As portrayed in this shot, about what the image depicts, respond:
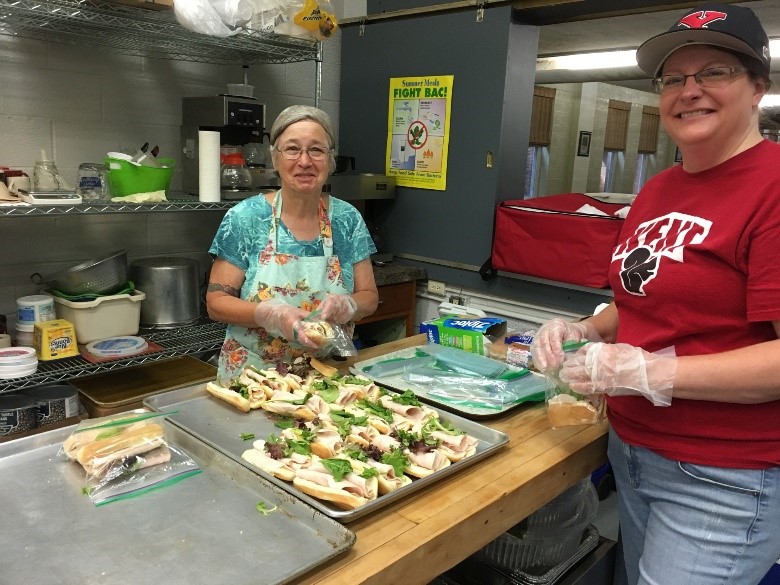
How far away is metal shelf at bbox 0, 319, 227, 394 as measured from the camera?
2.12m

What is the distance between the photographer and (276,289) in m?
1.90

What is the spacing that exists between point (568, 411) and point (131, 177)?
178 centimetres

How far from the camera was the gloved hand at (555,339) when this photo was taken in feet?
4.75

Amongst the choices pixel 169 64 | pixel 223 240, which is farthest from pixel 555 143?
pixel 223 240

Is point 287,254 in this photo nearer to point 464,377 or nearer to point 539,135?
point 464,377

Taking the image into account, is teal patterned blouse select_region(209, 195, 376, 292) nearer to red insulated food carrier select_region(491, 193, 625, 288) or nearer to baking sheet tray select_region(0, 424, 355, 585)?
baking sheet tray select_region(0, 424, 355, 585)

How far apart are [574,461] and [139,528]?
2.99 feet

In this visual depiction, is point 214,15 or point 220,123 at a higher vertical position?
point 214,15

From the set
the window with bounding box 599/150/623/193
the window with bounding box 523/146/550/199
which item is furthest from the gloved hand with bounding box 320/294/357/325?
the window with bounding box 599/150/623/193

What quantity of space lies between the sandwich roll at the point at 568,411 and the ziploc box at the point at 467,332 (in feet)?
1.59

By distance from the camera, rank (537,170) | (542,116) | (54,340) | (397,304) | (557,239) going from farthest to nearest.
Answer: (537,170)
(542,116)
(397,304)
(557,239)
(54,340)

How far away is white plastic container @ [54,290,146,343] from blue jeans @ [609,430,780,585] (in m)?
1.94

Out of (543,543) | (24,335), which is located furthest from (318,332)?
(24,335)

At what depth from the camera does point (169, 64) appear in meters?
2.86
